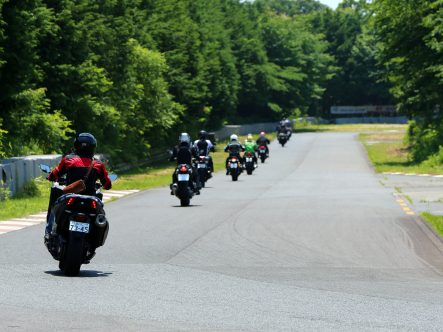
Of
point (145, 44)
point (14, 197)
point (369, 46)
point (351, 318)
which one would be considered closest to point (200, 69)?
point (145, 44)

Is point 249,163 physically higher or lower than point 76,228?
lower

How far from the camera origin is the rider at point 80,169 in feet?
43.0

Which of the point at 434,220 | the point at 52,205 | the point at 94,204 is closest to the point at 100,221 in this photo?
the point at 94,204

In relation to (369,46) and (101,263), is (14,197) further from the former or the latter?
(369,46)

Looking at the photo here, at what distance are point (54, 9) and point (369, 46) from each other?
10887 centimetres

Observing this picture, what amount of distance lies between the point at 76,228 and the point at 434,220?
1128 cm

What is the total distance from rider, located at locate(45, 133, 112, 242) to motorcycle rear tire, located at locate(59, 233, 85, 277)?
0.67m

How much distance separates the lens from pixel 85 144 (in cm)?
1322

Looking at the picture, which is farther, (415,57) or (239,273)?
(415,57)

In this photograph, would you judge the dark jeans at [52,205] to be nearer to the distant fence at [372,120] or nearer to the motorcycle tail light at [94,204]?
the motorcycle tail light at [94,204]

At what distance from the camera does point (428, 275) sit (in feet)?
45.5

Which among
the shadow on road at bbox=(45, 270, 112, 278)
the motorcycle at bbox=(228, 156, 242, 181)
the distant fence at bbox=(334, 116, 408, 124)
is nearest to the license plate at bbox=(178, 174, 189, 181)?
the shadow on road at bbox=(45, 270, 112, 278)

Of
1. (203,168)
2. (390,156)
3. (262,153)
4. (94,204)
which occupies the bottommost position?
(390,156)

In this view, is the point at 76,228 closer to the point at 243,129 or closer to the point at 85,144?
the point at 85,144
